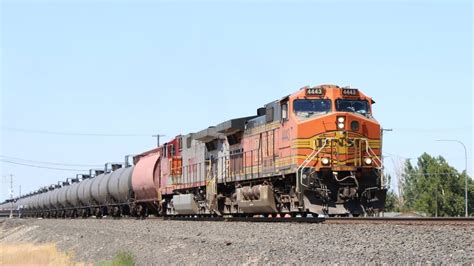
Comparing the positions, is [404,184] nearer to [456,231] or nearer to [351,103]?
[351,103]

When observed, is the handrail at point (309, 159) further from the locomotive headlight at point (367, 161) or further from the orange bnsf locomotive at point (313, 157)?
the locomotive headlight at point (367, 161)

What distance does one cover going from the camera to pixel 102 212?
151ft

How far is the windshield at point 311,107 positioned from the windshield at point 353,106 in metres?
0.32

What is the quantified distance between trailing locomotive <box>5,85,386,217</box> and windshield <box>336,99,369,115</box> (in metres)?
0.03

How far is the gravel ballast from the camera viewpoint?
1035cm

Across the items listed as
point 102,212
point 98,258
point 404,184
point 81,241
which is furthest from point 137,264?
point 404,184

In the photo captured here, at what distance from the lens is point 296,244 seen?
1319cm

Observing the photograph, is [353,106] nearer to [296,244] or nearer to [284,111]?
[284,111]

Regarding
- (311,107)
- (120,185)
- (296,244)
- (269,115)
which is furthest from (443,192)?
(296,244)

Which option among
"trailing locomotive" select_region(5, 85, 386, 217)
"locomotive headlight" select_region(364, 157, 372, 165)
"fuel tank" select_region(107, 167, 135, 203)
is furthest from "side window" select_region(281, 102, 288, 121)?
"fuel tank" select_region(107, 167, 135, 203)

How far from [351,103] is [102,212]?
2862 cm

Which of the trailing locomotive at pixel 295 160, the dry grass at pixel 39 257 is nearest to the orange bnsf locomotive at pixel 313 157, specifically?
the trailing locomotive at pixel 295 160

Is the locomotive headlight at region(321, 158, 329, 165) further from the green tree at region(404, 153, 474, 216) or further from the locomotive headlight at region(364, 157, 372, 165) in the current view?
the green tree at region(404, 153, 474, 216)

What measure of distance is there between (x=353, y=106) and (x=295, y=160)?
8.25 ft
